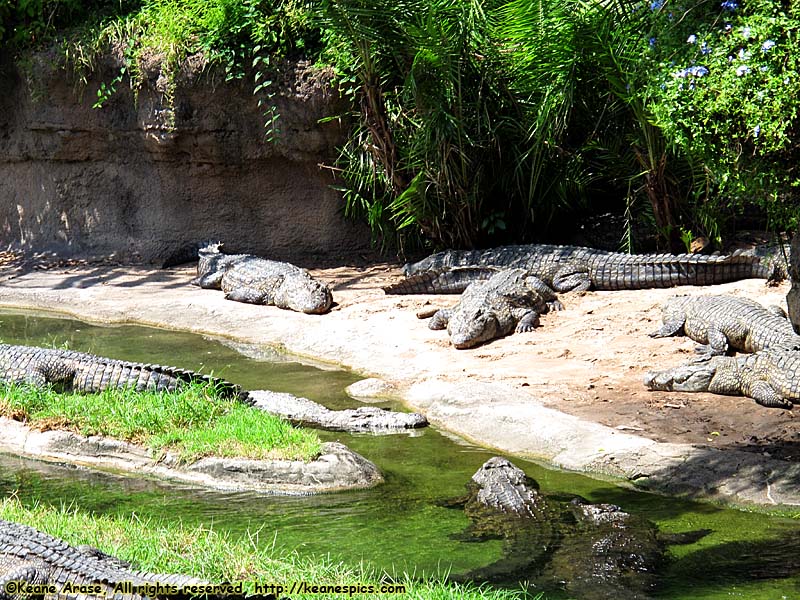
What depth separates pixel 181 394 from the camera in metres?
6.49

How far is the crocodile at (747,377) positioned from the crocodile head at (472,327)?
5.79 ft

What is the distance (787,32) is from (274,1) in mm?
8874

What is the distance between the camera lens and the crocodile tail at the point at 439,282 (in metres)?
10.2

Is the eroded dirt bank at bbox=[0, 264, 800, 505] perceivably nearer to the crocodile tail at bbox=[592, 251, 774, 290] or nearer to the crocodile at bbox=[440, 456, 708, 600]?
the crocodile tail at bbox=[592, 251, 774, 290]

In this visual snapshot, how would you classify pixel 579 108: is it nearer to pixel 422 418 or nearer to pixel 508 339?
pixel 508 339

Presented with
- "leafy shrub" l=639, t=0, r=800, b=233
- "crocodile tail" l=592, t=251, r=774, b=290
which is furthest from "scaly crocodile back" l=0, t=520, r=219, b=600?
"crocodile tail" l=592, t=251, r=774, b=290

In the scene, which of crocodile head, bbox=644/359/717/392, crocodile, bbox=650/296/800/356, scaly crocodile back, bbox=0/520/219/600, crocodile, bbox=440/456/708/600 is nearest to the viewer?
scaly crocodile back, bbox=0/520/219/600

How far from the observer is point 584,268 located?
33.1 feet

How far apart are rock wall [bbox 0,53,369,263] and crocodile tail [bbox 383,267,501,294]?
8.32 feet

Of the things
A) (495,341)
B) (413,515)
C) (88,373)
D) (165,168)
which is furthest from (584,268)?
(165,168)

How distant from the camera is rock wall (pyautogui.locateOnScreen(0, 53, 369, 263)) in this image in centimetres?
1266

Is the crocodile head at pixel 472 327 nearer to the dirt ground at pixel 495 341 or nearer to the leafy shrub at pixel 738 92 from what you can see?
the dirt ground at pixel 495 341

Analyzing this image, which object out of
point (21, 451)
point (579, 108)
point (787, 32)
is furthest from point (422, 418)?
point (579, 108)

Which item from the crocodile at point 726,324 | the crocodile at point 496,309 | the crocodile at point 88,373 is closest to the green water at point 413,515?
the crocodile at point 88,373
